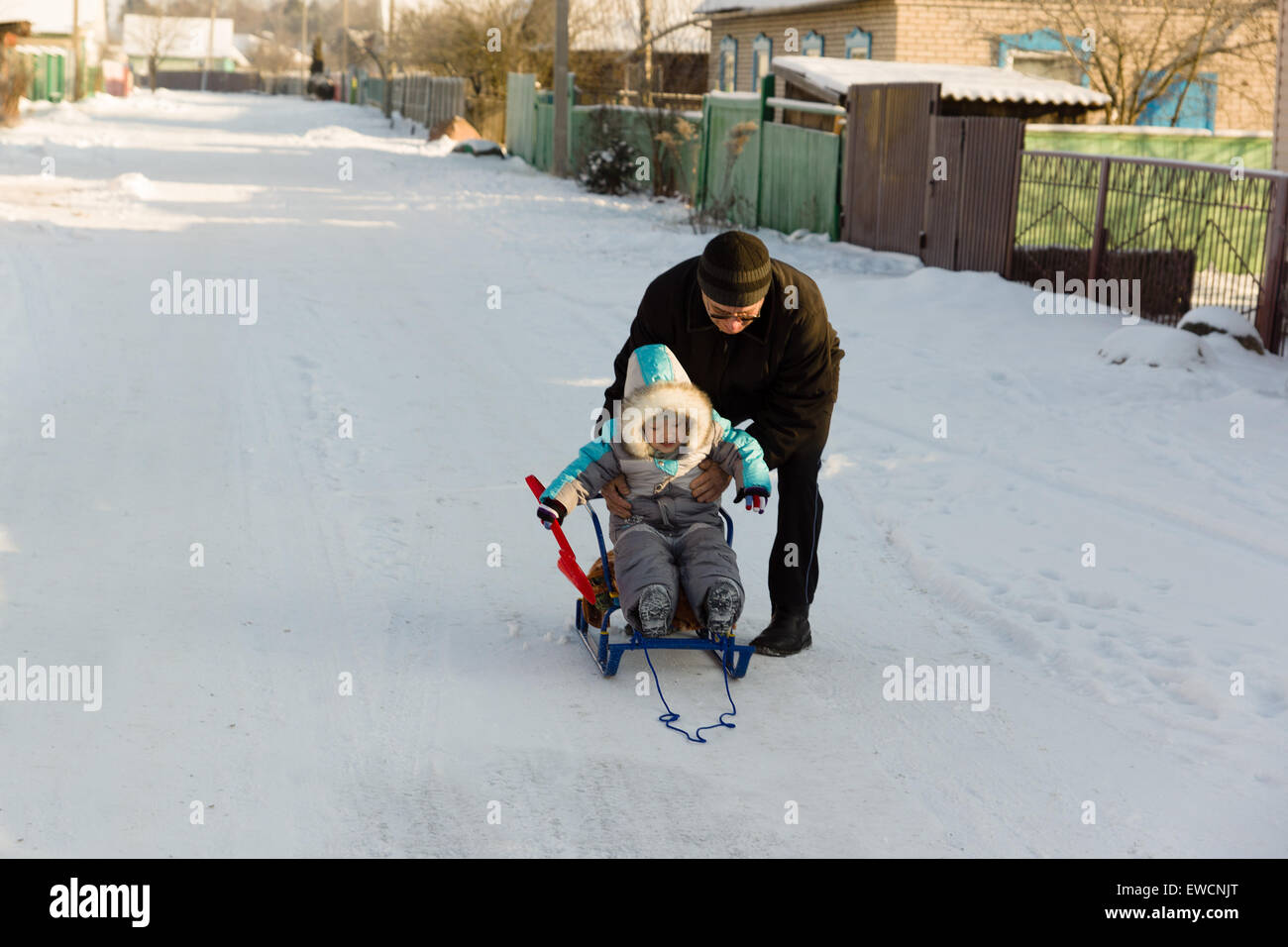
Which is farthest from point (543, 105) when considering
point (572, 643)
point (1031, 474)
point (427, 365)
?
point (572, 643)

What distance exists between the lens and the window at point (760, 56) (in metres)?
30.2

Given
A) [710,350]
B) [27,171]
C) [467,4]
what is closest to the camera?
[710,350]

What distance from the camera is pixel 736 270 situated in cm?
455

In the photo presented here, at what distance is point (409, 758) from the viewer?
4234mm

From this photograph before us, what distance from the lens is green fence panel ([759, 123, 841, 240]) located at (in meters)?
17.5

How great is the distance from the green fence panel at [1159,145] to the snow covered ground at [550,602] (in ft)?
15.9

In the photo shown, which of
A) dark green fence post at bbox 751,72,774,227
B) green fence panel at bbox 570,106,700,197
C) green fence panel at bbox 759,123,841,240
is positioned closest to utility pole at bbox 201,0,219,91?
green fence panel at bbox 570,106,700,197

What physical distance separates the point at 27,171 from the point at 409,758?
2346cm

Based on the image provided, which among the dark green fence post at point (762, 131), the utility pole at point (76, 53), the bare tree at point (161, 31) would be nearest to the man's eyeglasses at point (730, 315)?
the dark green fence post at point (762, 131)

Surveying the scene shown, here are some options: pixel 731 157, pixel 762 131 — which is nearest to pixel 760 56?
pixel 731 157

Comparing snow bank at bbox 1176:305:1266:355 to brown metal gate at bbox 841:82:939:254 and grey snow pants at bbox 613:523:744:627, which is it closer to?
brown metal gate at bbox 841:82:939:254
